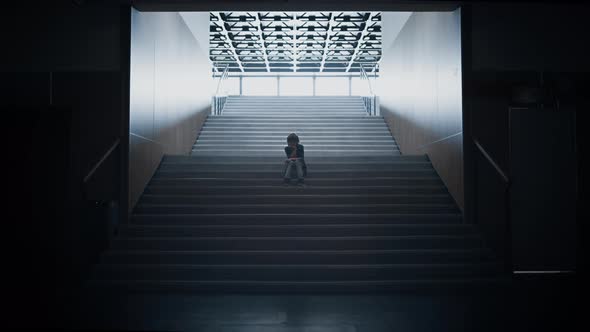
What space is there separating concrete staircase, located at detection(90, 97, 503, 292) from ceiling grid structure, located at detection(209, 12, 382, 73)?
10076 mm

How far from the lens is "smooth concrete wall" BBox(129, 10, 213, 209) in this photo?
9.10 m

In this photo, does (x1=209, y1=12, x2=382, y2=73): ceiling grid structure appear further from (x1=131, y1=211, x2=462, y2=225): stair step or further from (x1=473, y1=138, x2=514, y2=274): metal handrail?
(x1=473, y1=138, x2=514, y2=274): metal handrail

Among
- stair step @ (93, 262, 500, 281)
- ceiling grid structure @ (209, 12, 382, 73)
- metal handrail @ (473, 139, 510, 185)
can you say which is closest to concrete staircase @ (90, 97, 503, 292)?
stair step @ (93, 262, 500, 281)

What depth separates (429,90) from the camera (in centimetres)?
1071

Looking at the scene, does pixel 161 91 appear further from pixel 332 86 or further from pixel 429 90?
pixel 332 86

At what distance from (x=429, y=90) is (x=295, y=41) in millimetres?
13065

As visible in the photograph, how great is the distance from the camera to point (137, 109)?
912cm

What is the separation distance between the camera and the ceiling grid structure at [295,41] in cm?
2009

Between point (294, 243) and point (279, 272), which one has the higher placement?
A: point (294, 243)

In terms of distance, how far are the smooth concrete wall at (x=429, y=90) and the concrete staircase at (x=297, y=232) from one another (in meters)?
0.55

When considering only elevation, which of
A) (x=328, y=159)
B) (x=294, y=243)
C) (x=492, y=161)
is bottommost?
(x=294, y=243)

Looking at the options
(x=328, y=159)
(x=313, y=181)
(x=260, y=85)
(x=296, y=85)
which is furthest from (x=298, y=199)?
(x=260, y=85)

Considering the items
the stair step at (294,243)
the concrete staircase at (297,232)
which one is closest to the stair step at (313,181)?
the concrete staircase at (297,232)

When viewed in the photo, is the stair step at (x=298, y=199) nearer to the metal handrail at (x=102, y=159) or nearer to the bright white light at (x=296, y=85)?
the metal handrail at (x=102, y=159)
